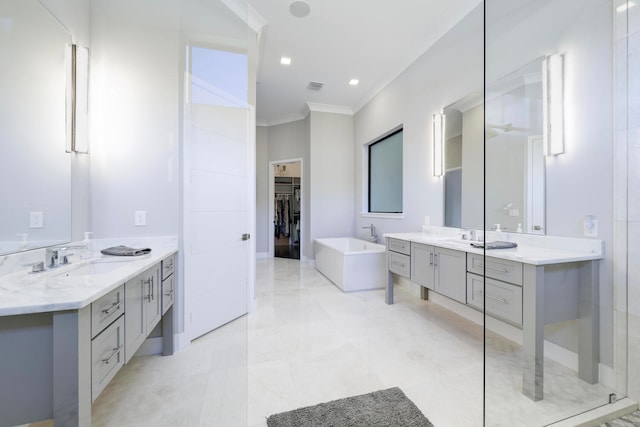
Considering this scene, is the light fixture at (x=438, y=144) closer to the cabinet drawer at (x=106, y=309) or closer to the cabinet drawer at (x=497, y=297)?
the cabinet drawer at (x=497, y=297)

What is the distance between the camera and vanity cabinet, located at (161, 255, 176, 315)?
1.86 meters

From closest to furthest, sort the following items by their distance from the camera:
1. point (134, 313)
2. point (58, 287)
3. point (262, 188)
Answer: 1. point (58, 287)
2. point (134, 313)
3. point (262, 188)

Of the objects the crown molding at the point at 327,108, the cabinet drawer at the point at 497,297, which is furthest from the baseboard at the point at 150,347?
the crown molding at the point at 327,108

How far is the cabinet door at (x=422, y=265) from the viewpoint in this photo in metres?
2.46

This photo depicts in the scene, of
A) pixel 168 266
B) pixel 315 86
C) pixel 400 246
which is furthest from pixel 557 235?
pixel 315 86

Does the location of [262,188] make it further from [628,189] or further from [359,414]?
[628,189]

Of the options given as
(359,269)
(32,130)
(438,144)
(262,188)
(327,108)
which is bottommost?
(359,269)

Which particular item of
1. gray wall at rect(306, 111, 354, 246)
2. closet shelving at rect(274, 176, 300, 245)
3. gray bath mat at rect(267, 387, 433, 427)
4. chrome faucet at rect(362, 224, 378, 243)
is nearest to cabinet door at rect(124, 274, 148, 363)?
gray bath mat at rect(267, 387, 433, 427)

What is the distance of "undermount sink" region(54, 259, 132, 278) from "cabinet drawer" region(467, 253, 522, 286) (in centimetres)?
233

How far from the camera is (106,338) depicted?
110cm

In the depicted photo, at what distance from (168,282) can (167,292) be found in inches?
2.8

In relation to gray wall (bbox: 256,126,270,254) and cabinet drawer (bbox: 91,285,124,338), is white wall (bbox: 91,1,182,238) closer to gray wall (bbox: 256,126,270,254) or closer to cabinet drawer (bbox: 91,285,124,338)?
cabinet drawer (bbox: 91,285,124,338)

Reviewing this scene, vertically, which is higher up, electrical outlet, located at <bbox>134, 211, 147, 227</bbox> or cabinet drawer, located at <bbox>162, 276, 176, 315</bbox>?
electrical outlet, located at <bbox>134, 211, 147, 227</bbox>

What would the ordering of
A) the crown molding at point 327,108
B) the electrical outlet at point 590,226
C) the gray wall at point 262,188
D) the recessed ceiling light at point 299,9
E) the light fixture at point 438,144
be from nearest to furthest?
the electrical outlet at point 590,226 < the recessed ceiling light at point 299,9 < the light fixture at point 438,144 < the crown molding at point 327,108 < the gray wall at point 262,188
